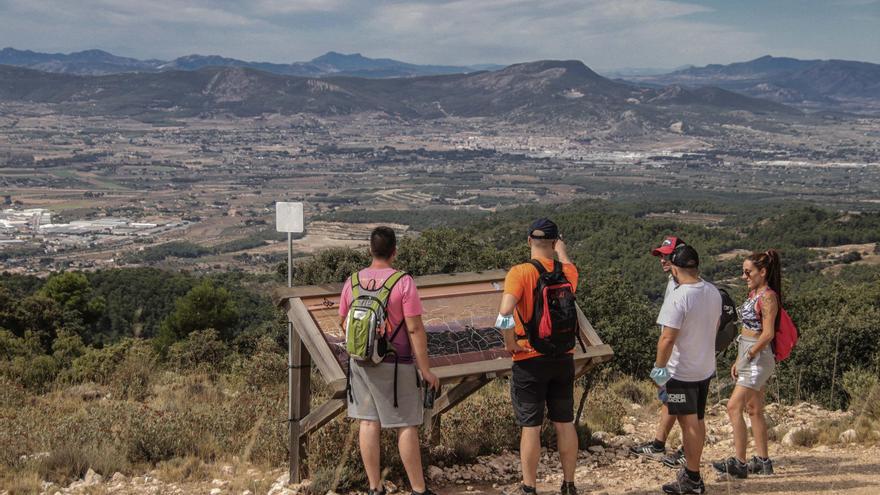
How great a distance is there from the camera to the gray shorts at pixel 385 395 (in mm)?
4430

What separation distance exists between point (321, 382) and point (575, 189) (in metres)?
104

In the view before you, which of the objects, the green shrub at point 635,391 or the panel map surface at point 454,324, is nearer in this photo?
the panel map surface at point 454,324

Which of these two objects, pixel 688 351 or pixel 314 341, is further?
pixel 688 351

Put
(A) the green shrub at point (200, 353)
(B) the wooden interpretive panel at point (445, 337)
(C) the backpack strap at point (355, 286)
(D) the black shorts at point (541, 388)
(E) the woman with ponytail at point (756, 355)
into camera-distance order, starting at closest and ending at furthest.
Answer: (C) the backpack strap at point (355, 286)
(D) the black shorts at point (541, 388)
(B) the wooden interpretive panel at point (445, 337)
(E) the woman with ponytail at point (756, 355)
(A) the green shrub at point (200, 353)

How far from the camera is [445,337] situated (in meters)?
4.95

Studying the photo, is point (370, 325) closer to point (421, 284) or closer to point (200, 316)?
point (421, 284)

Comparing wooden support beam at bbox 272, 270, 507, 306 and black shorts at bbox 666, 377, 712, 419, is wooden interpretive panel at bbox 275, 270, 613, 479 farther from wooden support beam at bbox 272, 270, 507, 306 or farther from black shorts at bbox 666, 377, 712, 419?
black shorts at bbox 666, 377, 712, 419

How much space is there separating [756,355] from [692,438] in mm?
708

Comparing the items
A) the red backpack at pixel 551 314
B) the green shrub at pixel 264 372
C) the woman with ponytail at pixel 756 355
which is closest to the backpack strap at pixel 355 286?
the red backpack at pixel 551 314

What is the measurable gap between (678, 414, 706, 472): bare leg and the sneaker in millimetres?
63

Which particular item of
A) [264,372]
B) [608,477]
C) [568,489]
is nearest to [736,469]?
[608,477]

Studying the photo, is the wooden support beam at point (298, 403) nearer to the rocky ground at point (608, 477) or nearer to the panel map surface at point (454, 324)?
the rocky ground at point (608, 477)

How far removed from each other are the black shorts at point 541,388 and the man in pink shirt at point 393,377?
0.46m

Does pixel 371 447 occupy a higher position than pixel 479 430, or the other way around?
pixel 371 447
